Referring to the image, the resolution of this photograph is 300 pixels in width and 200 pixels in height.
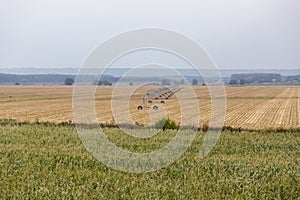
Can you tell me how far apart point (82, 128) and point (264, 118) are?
22561mm

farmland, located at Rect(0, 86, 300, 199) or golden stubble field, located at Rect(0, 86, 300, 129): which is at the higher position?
farmland, located at Rect(0, 86, 300, 199)

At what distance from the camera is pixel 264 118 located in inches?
1667

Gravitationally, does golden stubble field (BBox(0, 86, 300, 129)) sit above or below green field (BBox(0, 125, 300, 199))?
below

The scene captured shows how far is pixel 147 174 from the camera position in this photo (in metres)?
13.5

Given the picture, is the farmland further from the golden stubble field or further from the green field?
the golden stubble field

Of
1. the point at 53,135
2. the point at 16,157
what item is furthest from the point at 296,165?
the point at 53,135

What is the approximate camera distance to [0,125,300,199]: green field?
11109 millimetres

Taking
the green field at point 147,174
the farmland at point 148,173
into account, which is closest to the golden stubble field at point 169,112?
the farmland at point 148,173

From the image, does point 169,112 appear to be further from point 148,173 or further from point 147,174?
point 147,174

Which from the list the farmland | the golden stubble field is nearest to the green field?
the farmland

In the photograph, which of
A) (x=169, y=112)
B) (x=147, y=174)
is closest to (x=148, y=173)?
(x=147, y=174)

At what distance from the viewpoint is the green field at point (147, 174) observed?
11109 mm

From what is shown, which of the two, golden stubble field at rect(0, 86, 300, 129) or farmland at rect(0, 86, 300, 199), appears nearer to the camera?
farmland at rect(0, 86, 300, 199)

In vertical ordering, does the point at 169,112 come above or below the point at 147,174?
below
